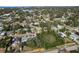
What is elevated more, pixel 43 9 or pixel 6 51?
pixel 43 9

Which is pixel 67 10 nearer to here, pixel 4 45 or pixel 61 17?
pixel 61 17

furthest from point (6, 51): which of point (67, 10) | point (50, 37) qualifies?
point (67, 10)

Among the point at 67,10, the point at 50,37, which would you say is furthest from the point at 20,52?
the point at 67,10
